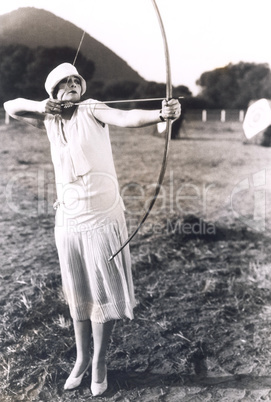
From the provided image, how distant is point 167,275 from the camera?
8.86 feet

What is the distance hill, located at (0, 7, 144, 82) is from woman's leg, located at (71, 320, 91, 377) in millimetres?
1193

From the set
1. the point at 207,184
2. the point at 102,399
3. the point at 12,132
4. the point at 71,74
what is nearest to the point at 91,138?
the point at 71,74

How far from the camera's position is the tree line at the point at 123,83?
2164 mm

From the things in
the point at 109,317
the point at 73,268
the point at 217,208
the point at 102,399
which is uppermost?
the point at 217,208

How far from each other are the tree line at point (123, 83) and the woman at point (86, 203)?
0.13 metres

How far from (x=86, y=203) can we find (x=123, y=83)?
2.40 ft

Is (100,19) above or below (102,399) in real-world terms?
above

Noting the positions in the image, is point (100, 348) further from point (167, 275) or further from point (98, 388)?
point (167, 275)

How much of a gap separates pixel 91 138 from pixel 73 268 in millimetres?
588

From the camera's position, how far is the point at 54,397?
2143 mm

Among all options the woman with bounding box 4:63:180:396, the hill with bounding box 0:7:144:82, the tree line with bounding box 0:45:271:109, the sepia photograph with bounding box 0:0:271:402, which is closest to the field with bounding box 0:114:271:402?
the sepia photograph with bounding box 0:0:271:402

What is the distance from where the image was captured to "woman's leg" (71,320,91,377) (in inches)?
84.6

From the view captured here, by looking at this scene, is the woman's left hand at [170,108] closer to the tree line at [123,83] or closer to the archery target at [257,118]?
the tree line at [123,83]

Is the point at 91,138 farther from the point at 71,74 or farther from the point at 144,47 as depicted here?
the point at 144,47
